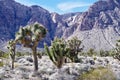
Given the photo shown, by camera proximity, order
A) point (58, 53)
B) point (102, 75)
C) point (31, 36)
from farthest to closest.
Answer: point (58, 53) < point (31, 36) < point (102, 75)

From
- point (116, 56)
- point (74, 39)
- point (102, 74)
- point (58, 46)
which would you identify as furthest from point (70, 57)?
point (102, 74)

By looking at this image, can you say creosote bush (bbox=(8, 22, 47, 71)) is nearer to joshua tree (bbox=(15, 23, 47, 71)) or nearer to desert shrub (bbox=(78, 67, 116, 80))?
joshua tree (bbox=(15, 23, 47, 71))

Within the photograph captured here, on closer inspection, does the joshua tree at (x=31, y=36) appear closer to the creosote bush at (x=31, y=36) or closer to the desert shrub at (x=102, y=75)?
the creosote bush at (x=31, y=36)

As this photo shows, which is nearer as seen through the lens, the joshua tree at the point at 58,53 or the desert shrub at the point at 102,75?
the desert shrub at the point at 102,75

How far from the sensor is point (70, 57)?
81688 mm

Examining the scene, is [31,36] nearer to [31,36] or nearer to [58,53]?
[31,36]

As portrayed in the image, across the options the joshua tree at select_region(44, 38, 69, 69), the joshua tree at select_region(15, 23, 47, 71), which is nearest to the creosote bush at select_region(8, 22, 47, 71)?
the joshua tree at select_region(15, 23, 47, 71)

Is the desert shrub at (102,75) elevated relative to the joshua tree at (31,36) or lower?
lower

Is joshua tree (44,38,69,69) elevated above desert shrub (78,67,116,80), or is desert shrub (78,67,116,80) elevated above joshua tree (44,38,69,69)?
joshua tree (44,38,69,69)

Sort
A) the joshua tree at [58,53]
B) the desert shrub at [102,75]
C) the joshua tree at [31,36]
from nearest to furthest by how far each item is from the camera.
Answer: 1. the desert shrub at [102,75]
2. the joshua tree at [31,36]
3. the joshua tree at [58,53]

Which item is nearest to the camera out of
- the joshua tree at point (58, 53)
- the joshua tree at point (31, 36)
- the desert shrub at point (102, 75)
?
the desert shrub at point (102, 75)

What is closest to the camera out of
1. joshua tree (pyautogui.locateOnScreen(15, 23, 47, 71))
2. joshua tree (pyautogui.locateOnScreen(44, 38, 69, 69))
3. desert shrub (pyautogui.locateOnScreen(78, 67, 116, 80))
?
desert shrub (pyautogui.locateOnScreen(78, 67, 116, 80))

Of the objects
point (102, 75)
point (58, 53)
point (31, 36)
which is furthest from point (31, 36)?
point (102, 75)

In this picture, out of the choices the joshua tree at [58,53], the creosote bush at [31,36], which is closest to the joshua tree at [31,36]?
the creosote bush at [31,36]
